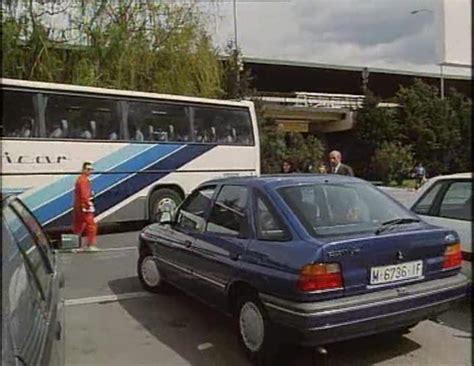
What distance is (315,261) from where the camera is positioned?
3996mm

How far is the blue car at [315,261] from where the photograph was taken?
4.03 m

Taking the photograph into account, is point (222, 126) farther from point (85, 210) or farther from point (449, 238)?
point (449, 238)

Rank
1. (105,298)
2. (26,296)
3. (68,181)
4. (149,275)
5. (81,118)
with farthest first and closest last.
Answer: (81,118) < (68,181) < (149,275) < (105,298) < (26,296)

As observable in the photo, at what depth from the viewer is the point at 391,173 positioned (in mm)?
37000

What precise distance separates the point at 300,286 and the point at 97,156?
335 inches

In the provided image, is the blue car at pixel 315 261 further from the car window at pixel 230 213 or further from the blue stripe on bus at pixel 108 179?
the blue stripe on bus at pixel 108 179

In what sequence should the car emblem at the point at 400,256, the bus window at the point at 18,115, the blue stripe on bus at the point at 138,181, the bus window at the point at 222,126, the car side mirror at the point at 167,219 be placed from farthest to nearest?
the bus window at the point at 222,126 < the blue stripe on bus at the point at 138,181 < the bus window at the point at 18,115 < the car side mirror at the point at 167,219 < the car emblem at the point at 400,256

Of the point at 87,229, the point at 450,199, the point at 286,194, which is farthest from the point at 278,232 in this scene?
the point at 87,229

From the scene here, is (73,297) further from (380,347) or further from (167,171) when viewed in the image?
(167,171)

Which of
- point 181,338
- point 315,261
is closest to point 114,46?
point 181,338

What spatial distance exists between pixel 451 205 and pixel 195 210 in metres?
2.71

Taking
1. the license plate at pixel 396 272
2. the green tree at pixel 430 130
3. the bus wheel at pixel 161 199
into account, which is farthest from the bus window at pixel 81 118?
the green tree at pixel 430 130

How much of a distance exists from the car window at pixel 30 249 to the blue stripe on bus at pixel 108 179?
762 cm

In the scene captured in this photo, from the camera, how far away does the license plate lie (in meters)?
4.21
